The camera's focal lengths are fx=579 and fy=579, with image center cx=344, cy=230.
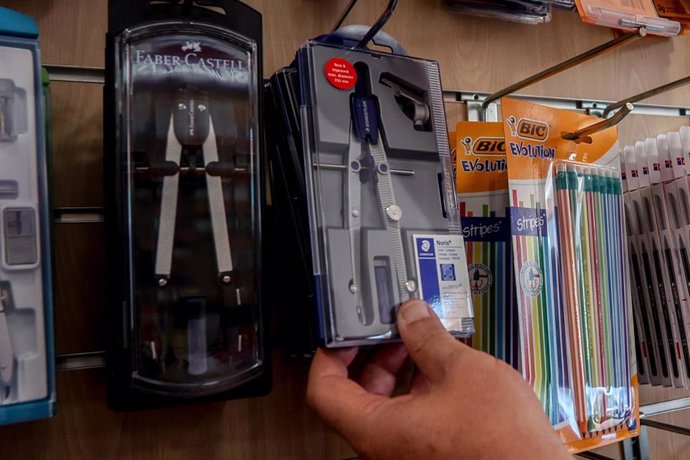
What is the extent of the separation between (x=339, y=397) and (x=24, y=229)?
1.11 feet

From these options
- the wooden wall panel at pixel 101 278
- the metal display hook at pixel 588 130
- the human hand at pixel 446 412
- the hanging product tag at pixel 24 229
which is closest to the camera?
the human hand at pixel 446 412

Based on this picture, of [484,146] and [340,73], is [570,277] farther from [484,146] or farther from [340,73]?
[340,73]

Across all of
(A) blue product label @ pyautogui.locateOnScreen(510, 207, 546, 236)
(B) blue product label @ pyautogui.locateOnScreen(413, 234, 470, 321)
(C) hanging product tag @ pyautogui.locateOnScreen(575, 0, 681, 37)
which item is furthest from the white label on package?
(C) hanging product tag @ pyautogui.locateOnScreen(575, 0, 681, 37)

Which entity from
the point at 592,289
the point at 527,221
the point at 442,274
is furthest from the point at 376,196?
the point at 592,289

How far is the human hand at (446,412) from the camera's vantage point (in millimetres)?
440

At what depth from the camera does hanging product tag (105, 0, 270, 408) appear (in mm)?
567

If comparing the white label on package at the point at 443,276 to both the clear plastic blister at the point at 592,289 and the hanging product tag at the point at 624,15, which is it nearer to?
the clear plastic blister at the point at 592,289

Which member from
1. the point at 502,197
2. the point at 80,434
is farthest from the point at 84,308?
the point at 502,197

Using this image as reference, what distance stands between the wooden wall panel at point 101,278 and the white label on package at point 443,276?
248mm

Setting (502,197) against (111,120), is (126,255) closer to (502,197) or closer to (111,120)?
(111,120)

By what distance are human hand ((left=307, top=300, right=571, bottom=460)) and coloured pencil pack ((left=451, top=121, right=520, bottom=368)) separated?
210 mm

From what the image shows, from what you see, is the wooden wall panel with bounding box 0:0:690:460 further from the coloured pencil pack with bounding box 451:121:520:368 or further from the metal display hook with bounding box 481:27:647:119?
the coloured pencil pack with bounding box 451:121:520:368

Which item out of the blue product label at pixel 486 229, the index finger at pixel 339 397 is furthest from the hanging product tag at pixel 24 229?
the blue product label at pixel 486 229

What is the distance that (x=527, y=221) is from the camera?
28.2 inches
